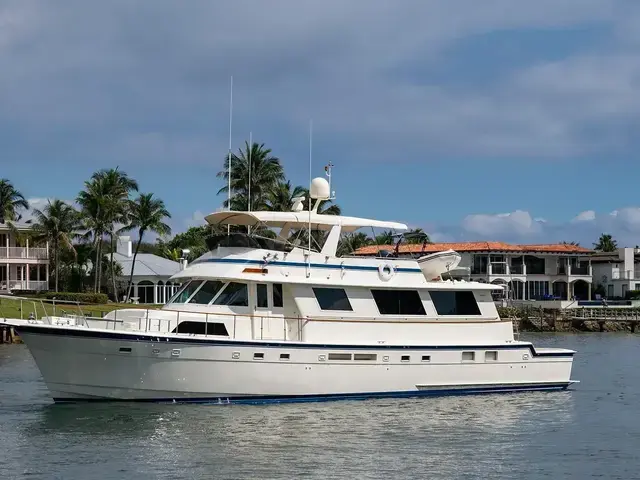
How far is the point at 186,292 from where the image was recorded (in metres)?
22.6

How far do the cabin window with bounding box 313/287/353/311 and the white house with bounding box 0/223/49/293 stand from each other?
146 ft

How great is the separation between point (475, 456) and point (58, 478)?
7.52 meters

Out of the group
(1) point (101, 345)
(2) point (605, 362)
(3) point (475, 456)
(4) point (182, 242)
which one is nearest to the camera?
(3) point (475, 456)

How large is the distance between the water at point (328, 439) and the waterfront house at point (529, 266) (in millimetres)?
48876

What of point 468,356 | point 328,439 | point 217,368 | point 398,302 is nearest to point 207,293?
point 217,368

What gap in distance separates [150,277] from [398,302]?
42.9 m

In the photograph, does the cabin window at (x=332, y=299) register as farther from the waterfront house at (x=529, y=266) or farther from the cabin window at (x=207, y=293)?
the waterfront house at (x=529, y=266)

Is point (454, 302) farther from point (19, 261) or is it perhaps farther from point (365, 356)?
point (19, 261)

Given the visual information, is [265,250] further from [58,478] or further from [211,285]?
[58,478]

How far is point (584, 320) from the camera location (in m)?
63.3

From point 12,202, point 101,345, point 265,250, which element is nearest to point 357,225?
point 265,250

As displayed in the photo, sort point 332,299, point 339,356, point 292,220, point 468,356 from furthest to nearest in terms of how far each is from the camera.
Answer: point 468,356 < point 292,220 < point 332,299 < point 339,356

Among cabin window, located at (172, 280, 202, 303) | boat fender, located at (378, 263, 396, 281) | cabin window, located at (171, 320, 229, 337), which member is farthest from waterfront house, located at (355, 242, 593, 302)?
cabin window, located at (171, 320, 229, 337)

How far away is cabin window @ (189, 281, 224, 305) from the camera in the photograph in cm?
2225
